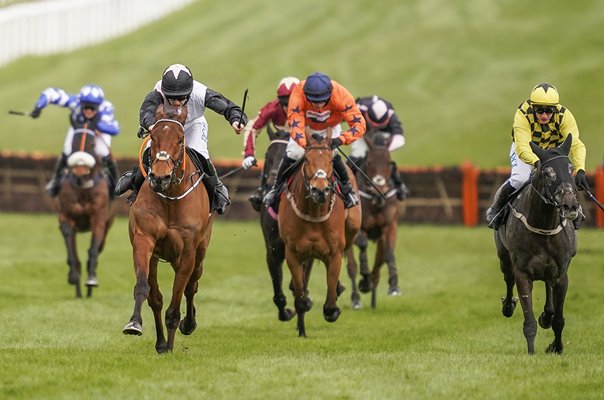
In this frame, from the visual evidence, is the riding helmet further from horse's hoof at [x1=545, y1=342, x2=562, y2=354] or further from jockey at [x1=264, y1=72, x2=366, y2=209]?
horse's hoof at [x1=545, y1=342, x2=562, y2=354]

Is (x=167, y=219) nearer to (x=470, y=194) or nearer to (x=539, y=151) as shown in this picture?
(x=539, y=151)

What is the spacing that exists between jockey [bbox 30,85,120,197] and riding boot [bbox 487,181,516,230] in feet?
27.6

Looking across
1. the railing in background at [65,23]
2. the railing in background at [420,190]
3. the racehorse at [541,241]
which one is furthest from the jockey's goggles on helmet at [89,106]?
the railing in background at [65,23]

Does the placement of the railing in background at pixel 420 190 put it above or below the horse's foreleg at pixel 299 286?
below

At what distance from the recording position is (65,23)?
59062mm

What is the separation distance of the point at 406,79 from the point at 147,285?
47718 mm

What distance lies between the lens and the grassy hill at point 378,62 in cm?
5300

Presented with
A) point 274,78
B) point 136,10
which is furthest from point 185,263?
point 136,10

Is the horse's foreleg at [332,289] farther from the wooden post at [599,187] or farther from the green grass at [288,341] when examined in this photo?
the wooden post at [599,187]

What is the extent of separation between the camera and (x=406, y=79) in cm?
5966

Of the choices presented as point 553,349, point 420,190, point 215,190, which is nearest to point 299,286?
point 215,190

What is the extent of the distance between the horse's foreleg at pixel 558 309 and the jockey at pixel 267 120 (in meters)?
5.05

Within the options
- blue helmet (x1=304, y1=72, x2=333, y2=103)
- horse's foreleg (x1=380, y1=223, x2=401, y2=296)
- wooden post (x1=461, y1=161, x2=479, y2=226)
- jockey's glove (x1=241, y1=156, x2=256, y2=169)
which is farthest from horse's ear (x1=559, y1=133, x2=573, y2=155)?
wooden post (x1=461, y1=161, x2=479, y2=226)

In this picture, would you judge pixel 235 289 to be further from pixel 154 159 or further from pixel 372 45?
pixel 372 45
